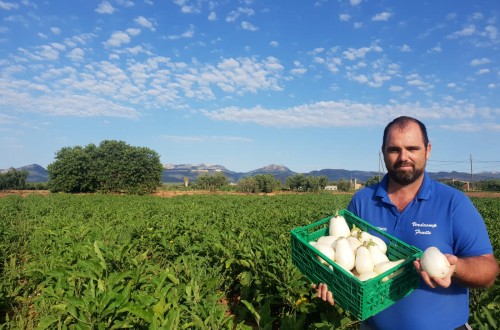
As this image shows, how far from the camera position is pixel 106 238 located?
240 inches

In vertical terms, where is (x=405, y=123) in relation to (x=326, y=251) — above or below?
above

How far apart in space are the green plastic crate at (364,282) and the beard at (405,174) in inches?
15.4

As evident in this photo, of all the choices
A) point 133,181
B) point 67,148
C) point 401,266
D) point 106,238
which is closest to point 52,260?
point 106,238

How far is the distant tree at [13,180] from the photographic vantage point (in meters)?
79.9

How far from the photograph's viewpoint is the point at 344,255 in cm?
214

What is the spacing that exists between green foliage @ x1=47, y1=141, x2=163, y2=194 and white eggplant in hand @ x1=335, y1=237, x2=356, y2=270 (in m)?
55.4

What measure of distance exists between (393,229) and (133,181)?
56172mm

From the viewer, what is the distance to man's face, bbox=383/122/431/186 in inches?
92.4

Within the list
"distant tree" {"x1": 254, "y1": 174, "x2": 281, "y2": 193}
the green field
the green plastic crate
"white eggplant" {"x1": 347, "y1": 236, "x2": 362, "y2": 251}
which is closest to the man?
the green plastic crate

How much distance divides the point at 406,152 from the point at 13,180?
317ft

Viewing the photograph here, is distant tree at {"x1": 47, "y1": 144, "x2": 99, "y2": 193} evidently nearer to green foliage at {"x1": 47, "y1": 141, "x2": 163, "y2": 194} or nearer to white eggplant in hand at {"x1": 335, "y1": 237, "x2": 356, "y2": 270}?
green foliage at {"x1": 47, "y1": 141, "x2": 163, "y2": 194}

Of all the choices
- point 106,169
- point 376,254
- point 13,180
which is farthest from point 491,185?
point 13,180

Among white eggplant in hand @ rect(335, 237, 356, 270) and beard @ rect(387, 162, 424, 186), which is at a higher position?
beard @ rect(387, 162, 424, 186)

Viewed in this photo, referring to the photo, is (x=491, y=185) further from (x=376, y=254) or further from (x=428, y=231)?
(x=376, y=254)
